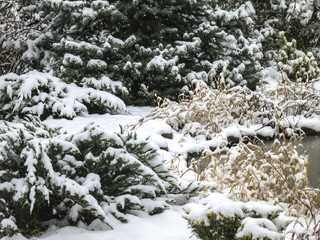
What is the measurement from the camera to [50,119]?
19.9 ft

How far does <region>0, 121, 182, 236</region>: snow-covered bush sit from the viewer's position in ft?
8.32

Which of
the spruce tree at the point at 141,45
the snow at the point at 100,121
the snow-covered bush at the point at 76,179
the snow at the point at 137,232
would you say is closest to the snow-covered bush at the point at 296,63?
the spruce tree at the point at 141,45

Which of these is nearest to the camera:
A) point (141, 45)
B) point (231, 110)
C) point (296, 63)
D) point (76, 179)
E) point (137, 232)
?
point (137, 232)

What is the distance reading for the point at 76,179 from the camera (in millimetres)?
2857

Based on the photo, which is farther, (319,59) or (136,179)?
(319,59)

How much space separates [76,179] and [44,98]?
3373 mm

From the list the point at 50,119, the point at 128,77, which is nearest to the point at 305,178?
the point at 50,119

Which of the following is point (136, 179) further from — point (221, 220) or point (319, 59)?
point (319, 59)

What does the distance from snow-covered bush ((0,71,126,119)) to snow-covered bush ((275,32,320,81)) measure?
4.85 metres

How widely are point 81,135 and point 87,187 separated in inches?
17.0

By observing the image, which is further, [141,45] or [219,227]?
[141,45]

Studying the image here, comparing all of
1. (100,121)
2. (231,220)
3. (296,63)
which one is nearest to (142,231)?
(231,220)

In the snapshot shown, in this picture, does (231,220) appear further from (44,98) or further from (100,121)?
(44,98)

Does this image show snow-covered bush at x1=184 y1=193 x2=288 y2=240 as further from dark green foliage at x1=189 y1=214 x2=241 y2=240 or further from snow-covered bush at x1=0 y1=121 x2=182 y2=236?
snow-covered bush at x1=0 y1=121 x2=182 y2=236
